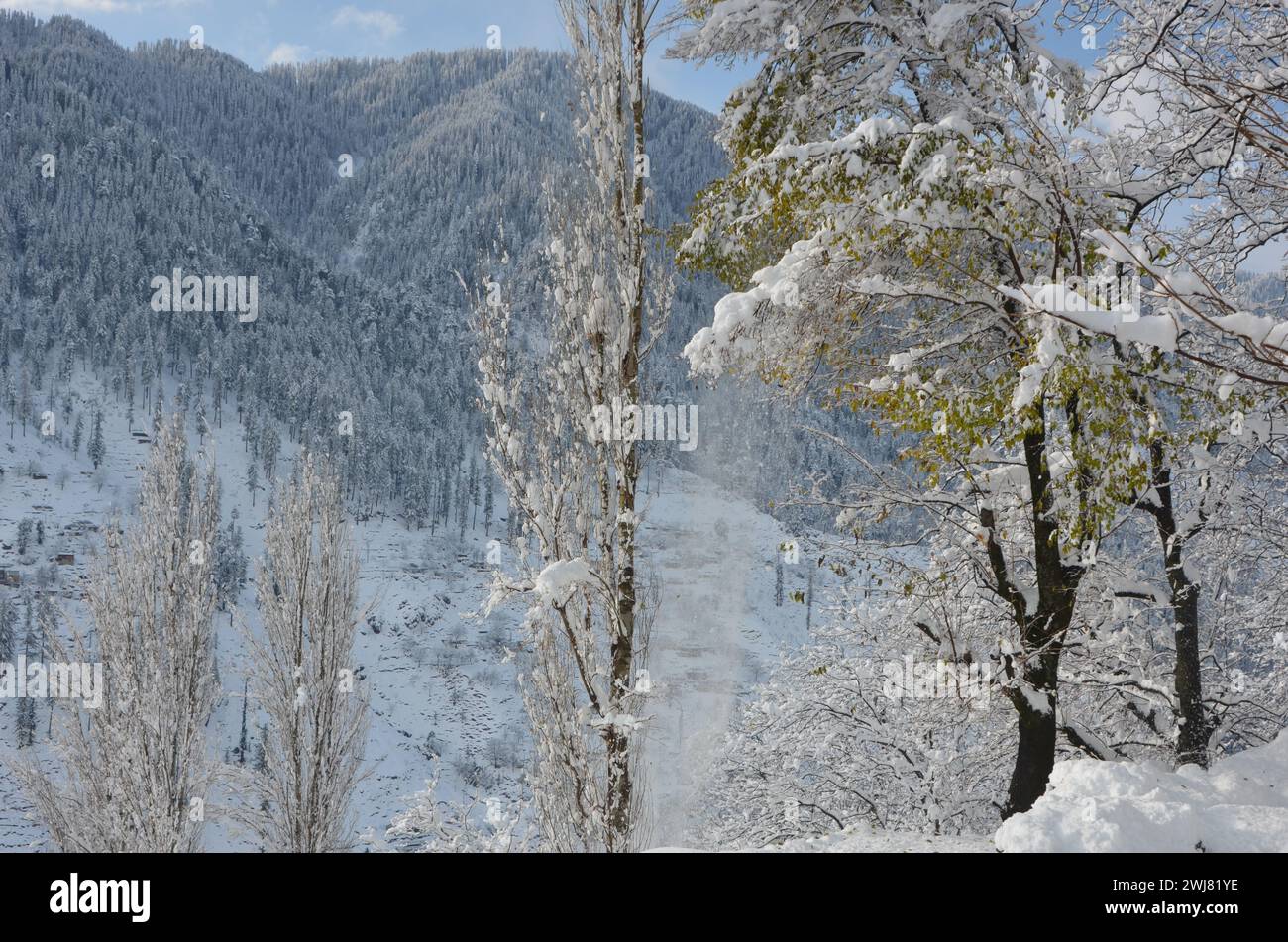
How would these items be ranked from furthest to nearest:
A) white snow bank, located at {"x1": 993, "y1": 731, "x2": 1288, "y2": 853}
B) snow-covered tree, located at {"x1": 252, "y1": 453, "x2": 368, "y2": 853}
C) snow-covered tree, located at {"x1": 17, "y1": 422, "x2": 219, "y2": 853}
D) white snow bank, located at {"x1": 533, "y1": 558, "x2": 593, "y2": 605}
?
1. snow-covered tree, located at {"x1": 252, "y1": 453, "x2": 368, "y2": 853}
2. snow-covered tree, located at {"x1": 17, "y1": 422, "x2": 219, "y2": 853}
3. white snow bank, located at {"x1": 533, "y1": 558, "x2": 593, "y2": 605}
4. white snow bank, located at {"x1": 993, "y1": 731, "x2": 1288, "y2": 853}

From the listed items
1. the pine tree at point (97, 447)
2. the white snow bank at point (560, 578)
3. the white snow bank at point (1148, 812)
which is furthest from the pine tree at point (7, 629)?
the white snow bank at point (1148, 812)

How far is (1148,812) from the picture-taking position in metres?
3.74

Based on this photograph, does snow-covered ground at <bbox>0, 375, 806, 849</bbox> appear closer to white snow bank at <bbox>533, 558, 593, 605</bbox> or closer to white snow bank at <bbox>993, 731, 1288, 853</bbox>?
white snow bank at <bbox>533, 558, 593, 605</bbox>

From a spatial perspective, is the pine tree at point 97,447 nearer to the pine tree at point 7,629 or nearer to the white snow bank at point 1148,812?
the pine tree at point 7,629

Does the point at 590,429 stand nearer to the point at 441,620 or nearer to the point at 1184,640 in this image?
the point at 1184,640

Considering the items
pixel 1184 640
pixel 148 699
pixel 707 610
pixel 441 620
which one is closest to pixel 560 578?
pixel 1184 640

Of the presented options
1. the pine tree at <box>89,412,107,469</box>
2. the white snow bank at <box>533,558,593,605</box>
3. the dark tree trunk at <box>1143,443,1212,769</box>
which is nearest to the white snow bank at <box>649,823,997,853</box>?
the white snow bank at <box>533,558,593,605</box>

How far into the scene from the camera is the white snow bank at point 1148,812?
355cm

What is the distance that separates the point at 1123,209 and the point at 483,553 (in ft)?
367

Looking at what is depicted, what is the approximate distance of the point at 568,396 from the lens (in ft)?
22.4

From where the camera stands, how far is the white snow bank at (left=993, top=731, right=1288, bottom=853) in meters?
3.55

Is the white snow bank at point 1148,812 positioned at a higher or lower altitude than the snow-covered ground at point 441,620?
higher
